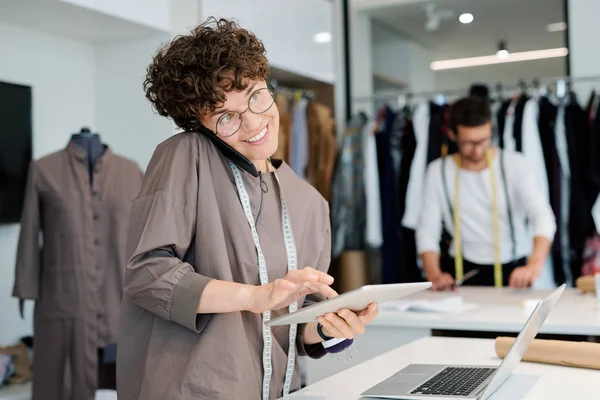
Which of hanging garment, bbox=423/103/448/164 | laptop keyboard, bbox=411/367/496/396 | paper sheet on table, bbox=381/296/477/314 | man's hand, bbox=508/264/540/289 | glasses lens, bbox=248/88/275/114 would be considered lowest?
laptop keyboard, bbox=411/367/496/396

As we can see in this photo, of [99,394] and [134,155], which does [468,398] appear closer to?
[99,394]

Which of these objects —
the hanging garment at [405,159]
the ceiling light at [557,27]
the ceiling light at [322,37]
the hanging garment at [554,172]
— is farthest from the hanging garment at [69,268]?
the ceiling light at [557,27]

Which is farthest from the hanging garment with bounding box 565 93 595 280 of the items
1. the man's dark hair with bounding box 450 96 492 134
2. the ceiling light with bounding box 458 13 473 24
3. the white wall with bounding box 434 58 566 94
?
the ceiling light with bounding box 458 13 473 24

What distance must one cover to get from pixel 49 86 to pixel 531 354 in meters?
2.91

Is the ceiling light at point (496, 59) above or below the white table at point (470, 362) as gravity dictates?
above

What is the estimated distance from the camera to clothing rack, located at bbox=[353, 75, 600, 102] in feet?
15.3

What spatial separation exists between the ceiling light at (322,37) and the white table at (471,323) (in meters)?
2.65

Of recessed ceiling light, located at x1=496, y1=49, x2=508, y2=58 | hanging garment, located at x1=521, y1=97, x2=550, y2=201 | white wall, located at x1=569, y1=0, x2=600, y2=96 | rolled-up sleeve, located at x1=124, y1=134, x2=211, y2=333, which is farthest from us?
recessed ceiling light, located at x1=496, y1=49, x2=508, y2=58

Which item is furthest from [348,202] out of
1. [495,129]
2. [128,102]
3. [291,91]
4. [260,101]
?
[260,101]

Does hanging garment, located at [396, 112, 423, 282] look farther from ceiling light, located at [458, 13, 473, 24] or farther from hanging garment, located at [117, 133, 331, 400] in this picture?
hanging garment, located at [117, 133, 331, 400]

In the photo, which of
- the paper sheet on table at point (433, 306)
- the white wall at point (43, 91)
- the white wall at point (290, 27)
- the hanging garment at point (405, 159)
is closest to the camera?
the paper sheet on table at point (433, 306)

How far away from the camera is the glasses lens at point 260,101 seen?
1.71 metres

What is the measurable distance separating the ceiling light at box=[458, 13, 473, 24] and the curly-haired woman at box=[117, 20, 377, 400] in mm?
→ 3800

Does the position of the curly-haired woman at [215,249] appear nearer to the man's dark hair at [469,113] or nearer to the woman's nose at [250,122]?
the woman's nose at [250,122]
